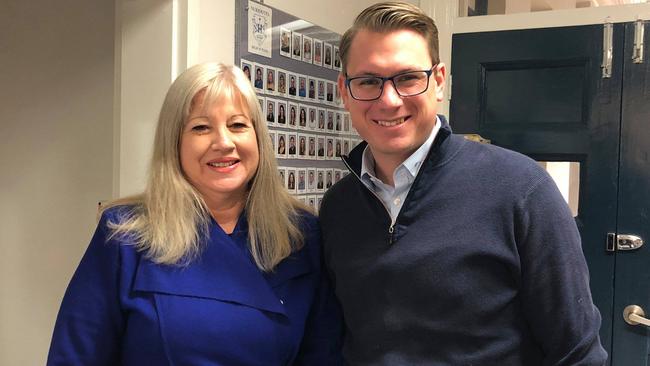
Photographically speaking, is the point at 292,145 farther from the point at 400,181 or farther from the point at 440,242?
the point at 440,242

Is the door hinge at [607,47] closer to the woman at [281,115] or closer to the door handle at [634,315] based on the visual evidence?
the door handle at [634,315]

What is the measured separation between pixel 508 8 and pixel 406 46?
158 cm

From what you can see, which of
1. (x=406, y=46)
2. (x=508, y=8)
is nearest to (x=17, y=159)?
(x=406, y=46)

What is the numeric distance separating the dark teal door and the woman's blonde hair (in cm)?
147

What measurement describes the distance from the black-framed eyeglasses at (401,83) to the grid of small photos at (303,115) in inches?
26.1

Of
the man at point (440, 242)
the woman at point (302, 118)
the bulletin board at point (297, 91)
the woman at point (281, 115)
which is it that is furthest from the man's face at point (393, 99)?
the woman at point (302, 118)

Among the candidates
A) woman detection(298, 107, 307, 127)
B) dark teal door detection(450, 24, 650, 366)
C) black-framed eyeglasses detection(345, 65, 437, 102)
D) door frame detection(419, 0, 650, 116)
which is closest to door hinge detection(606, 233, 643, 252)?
dark teal door detection(450, 24, 650, 366)

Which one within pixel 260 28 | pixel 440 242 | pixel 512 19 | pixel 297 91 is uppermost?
pixel 512 19

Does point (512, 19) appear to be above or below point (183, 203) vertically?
above

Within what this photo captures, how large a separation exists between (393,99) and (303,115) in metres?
0.94

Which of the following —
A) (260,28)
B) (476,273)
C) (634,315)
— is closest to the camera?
(476,273)

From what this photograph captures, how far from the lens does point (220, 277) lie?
4.37 feet

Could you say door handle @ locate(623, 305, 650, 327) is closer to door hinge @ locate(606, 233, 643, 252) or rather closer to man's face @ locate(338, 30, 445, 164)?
door hinge @ locate(606, 233, 643, 252)

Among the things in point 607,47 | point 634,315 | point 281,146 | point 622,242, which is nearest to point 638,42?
point 607,47
